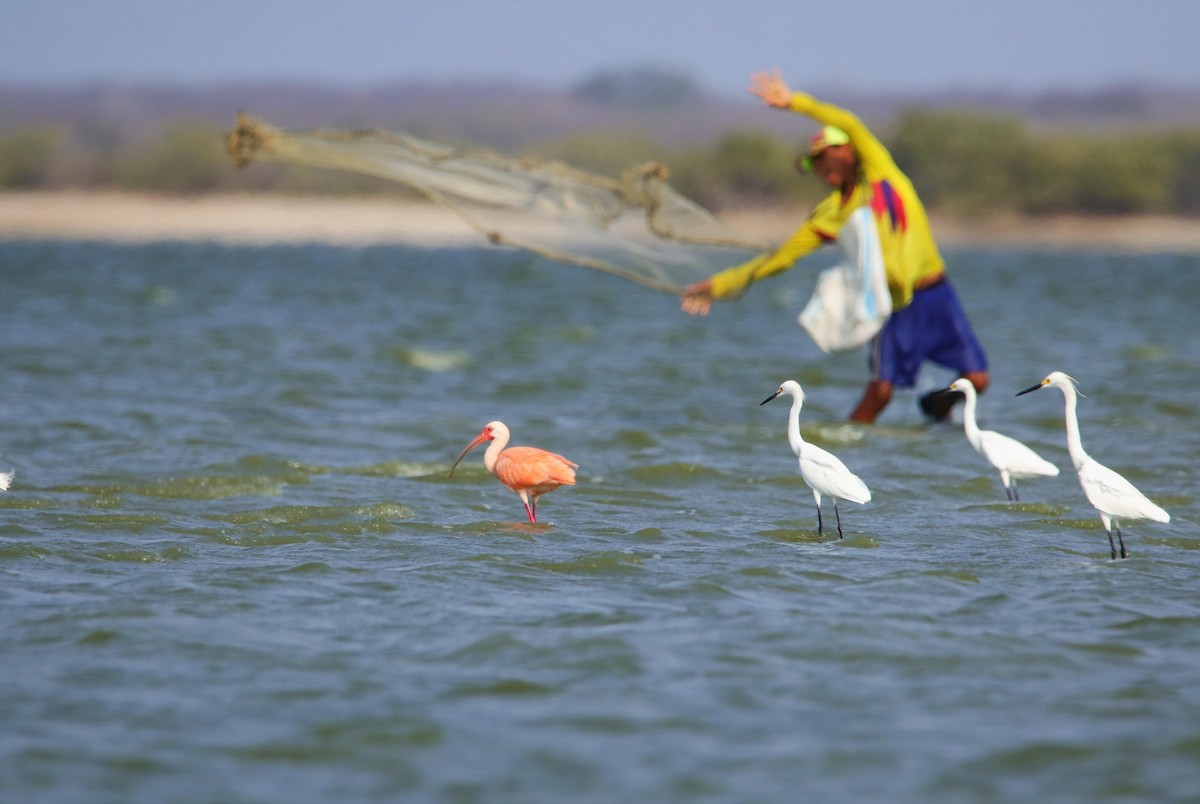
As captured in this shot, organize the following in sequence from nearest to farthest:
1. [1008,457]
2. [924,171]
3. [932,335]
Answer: [1008,457]
[932,335]
[924,171]

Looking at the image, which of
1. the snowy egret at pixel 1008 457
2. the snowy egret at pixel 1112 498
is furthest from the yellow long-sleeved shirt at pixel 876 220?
the snowy egret at pixel 1112 498

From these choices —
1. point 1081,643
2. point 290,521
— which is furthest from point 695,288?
point 1081,643

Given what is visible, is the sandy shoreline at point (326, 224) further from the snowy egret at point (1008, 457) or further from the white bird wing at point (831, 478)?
the white bird wing at point (831, 478)

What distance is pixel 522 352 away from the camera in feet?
67.1

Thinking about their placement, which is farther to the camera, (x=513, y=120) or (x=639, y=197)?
(x=513, y=120)

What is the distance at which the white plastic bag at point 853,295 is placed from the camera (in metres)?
10.5

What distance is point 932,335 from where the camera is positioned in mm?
10977

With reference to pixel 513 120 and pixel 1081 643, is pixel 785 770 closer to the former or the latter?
pixel 1081 643

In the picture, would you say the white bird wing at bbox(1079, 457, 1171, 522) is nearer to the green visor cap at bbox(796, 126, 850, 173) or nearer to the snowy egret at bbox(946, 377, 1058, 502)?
the snowy egret at bbox(946, 377, 1058, 502)

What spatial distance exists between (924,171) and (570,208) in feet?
263

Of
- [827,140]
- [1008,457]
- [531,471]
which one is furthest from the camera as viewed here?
[827,140]

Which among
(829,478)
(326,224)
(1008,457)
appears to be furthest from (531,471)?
(326,224)

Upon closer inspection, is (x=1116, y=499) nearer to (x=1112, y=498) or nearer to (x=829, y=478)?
(x=1112, y=498)

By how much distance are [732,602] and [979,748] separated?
1891mm
